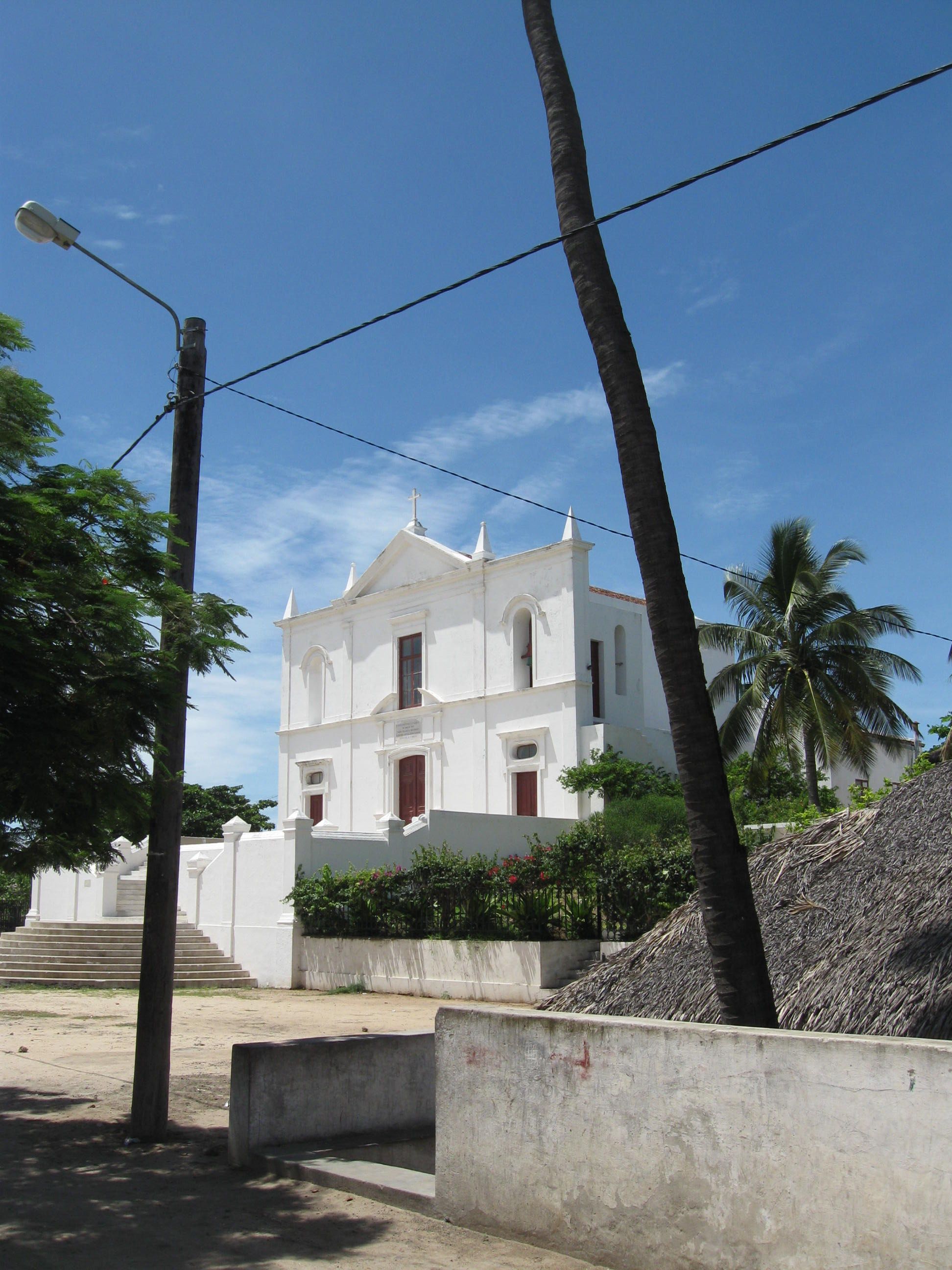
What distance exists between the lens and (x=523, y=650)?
32.0m

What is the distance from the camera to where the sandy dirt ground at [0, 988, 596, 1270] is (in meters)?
5.34

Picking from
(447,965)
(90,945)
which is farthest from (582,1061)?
(90,945)

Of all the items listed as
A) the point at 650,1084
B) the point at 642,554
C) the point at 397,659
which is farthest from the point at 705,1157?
the point at 397,659

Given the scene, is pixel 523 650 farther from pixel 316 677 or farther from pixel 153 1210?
pixel 153 1210

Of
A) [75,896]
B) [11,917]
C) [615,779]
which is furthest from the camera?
[11,917]

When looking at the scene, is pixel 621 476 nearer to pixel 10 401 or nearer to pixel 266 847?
pixel 10 401

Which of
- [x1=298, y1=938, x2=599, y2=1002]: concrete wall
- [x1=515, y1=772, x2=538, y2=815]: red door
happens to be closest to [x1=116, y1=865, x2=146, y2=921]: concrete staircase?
[x1=298, y1=938, x2=599, y2=1002]: concrete wall

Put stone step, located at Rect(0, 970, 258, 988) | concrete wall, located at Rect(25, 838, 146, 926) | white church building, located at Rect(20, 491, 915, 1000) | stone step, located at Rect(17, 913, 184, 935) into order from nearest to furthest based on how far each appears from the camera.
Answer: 1. stone step, located at Rect(0, 970, 258, 988)
2. white church building, located at Rect(20, 491, 915, 1000)
3. stone step, located at Rect(17, 913, 184, 935)
4. concrete wall, located at Rect(25, 838, 146, 926)

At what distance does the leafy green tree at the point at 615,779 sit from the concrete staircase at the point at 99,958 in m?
9.90

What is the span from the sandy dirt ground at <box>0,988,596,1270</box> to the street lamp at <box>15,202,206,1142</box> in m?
0.41

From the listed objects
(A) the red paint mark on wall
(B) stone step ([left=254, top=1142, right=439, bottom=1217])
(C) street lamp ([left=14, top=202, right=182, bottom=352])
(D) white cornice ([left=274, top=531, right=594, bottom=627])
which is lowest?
(B) stone step ([left=254, top=1142, right=439, bottom=1217])

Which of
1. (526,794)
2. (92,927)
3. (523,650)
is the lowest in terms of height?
(92,927)

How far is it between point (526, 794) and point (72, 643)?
2459 centimetres

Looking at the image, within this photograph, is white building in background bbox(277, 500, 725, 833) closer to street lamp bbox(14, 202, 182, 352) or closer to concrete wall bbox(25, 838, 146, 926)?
concrete wall bbox(25, 838, 146, 926)
